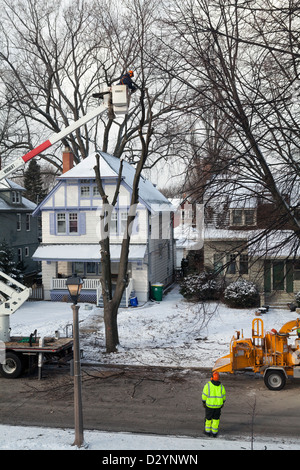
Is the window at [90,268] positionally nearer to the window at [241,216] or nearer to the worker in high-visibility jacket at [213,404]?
the window at [241,216]

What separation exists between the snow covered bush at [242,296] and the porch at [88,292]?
5961 millimetres

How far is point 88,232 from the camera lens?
29.0m

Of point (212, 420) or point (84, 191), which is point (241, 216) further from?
point (84, 191)

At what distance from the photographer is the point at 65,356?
15.1 metres

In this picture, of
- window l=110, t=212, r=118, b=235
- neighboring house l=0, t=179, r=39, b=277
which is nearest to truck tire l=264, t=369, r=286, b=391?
window l=110, t=212, r=118, b=235

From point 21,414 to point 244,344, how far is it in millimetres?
6916

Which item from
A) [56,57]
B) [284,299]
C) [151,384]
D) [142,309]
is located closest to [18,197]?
[56,57]

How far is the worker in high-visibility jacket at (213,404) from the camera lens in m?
10.2

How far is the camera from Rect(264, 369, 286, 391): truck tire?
1334 centimetres

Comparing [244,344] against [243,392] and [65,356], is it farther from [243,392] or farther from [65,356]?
[65,356]

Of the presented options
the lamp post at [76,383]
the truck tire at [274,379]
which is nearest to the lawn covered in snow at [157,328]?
the truck tire at [274,379]

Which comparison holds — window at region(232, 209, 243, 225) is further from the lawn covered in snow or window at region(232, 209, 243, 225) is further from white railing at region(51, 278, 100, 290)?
white railing at region(51, 278, 100, 290)

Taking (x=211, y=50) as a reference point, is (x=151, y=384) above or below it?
below

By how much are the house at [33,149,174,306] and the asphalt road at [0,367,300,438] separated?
1201cm
